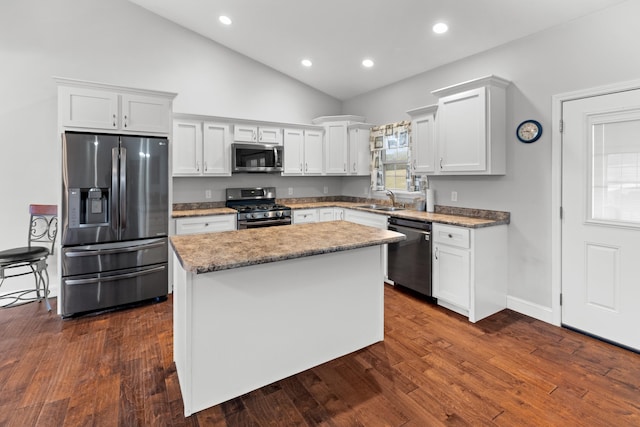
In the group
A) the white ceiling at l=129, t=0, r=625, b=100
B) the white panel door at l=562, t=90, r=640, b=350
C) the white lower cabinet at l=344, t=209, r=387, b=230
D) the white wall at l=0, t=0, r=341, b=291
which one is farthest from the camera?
the white lower cabinet at l=344, t=209, r=387, b=230

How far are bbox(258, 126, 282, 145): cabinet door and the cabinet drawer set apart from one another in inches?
107

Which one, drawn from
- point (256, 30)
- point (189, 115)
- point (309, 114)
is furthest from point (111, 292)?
point (309, 114)

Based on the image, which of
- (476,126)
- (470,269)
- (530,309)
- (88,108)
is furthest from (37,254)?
(530,309)

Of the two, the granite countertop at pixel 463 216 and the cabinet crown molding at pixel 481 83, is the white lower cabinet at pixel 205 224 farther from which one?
the cabinet crown molding at pixel 481 83

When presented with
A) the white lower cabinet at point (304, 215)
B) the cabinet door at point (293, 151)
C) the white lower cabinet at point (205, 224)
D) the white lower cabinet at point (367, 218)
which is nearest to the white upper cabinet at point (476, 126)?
the white lower cabinet at point (367, 218)

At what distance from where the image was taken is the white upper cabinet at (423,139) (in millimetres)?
3869

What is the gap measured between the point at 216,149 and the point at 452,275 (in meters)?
3.40

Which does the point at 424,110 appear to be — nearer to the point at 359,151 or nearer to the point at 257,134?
the point at 359,151

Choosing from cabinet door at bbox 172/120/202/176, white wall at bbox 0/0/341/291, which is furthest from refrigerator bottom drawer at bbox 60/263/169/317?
cabinet door at bbox 172/120/202/176

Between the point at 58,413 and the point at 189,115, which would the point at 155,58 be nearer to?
the point at 189,115

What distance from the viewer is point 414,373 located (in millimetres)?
2289

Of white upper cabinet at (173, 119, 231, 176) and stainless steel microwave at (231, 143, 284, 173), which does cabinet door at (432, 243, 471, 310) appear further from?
white upper cabinet at (173, 119, 231, 176)

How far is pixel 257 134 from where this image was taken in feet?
15.6

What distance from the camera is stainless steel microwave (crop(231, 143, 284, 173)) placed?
4.52 metres
